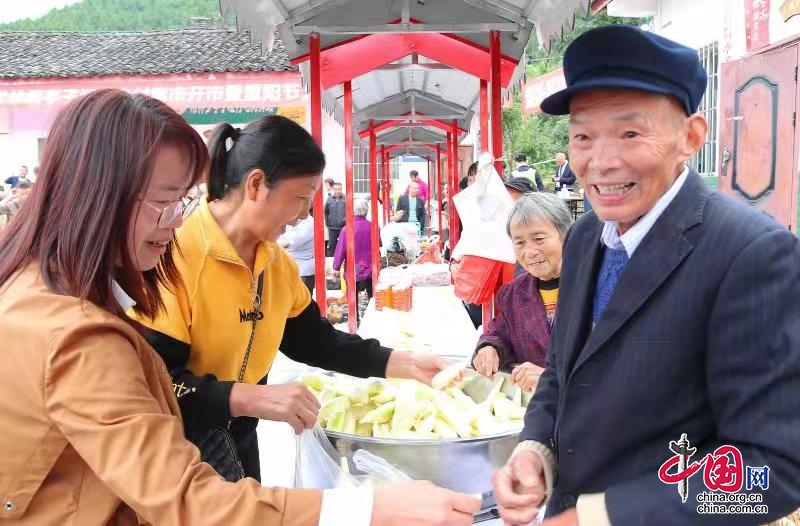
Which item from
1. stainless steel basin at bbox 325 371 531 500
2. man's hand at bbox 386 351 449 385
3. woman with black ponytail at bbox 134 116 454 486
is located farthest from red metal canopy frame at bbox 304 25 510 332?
stainless steel basin at bbox 325 371 531 500

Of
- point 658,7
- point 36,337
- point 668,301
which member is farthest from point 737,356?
point 658,7

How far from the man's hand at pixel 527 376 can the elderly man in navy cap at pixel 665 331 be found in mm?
726

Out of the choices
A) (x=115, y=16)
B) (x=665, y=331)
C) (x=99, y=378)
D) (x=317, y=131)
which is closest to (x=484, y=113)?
(x=317, y=131)

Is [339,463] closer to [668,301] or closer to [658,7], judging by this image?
[668,301]

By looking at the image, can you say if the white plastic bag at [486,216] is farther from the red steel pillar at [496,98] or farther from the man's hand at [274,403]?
the man's hand at [274,403]

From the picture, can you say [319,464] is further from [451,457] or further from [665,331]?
[665,331]

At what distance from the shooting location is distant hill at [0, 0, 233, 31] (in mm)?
36406

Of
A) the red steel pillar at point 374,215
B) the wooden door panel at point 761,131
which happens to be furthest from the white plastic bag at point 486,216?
the wooden door panel at point 761,131

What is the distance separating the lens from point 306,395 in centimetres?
162

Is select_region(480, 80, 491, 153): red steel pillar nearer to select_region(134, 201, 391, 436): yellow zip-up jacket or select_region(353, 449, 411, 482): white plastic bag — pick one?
select_region(134, 201, 391, 436): yellow zip-up jacket

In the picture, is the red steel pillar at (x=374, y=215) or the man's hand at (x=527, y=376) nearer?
the man's hand at (x=527, y=376)

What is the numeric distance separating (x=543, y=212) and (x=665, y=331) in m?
1.33

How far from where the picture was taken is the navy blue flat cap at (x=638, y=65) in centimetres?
98

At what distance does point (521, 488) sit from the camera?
46.4 inches
